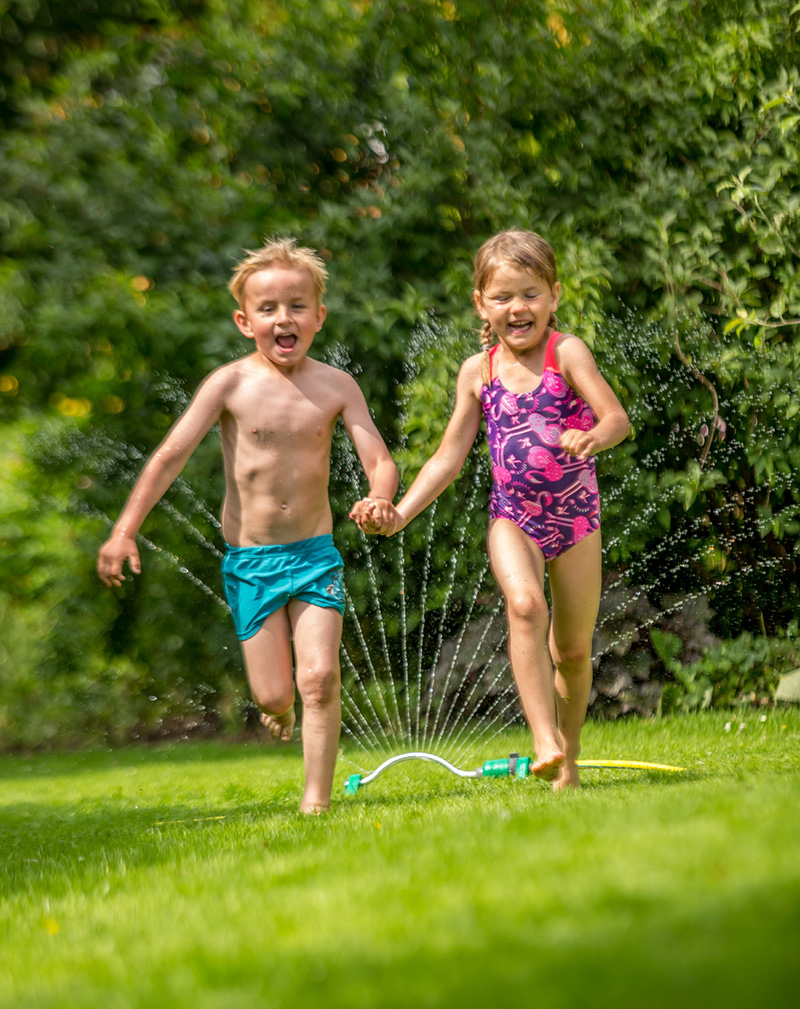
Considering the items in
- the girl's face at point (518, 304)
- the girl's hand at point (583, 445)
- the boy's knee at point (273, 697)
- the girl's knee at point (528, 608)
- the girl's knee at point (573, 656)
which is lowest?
the boy's knee at point (273, 697)

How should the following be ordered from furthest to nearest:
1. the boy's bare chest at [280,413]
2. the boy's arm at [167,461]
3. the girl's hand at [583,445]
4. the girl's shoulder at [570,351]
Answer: the boy's bare chest at [280,413] < the girl's shoulder at [570,351] < the boy's arm at [167,461] < the girl's hand at [583,445]

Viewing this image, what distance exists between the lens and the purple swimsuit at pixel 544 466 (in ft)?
11.3

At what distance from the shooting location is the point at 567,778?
344cm

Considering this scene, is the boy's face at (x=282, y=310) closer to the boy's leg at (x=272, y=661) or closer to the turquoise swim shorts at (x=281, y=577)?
the turquoise swim shorts at (x=281, y=577)

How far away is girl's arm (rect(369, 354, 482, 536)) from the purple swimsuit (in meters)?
0.11

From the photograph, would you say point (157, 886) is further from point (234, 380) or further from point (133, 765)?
point (133, 765)

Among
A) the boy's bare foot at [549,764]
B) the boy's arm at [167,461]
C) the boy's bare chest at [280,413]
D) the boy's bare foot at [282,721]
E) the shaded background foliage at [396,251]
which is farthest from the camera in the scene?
the shaded background foliage at [396,251]

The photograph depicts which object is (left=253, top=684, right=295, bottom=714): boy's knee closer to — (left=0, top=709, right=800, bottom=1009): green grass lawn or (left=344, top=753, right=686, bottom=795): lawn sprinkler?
(left=0, top=709, right=800, bottom=1009): green grass lawn

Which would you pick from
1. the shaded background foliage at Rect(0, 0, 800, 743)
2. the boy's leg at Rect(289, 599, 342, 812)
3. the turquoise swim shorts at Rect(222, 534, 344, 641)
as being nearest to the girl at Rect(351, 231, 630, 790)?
the turquoise swim shorts at Rect(222, 534, 344, 641)

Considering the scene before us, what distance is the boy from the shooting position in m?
3.52

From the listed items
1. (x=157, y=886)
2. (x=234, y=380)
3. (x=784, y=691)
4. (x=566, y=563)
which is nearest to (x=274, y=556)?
(x=234, y=380)

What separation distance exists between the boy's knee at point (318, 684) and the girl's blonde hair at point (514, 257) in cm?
101

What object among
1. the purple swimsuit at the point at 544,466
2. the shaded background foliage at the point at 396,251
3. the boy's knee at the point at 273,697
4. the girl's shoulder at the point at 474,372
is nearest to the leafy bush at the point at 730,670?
the shaded background foliage at the point at 396,251

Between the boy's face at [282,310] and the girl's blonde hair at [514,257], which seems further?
the boy's face at [282,310]
